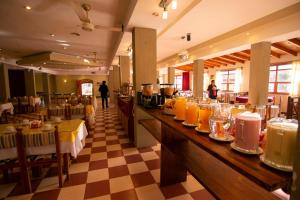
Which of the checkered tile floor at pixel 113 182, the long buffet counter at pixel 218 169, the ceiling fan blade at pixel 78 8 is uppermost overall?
the ceiling fan blade at pixel 78 8

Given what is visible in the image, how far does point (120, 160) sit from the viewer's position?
2734mm

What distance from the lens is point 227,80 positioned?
10055 millimetres

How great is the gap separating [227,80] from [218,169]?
10003mm

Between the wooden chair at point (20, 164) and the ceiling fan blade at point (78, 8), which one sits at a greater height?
the ceiling fan blade at point (78, 8)

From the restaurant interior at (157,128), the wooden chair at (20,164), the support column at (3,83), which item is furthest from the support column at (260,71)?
the support column at (3,83)

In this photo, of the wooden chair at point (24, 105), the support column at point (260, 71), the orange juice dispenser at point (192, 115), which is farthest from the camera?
the wooden chair at point (24, 105)

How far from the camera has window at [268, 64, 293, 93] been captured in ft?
22.2

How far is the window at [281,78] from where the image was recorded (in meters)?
6.78

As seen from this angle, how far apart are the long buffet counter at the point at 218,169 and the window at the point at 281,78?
742 cm

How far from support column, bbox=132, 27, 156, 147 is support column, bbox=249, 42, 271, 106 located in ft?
9.00

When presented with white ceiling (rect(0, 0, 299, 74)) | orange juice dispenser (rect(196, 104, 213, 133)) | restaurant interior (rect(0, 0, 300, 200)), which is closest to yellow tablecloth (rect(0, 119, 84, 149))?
restaurant interior (rect(0, 0, 300, 200))

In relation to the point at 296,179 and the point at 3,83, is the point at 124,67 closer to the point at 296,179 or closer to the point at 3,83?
the point at 296,179

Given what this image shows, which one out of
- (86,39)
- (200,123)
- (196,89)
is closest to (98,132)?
(86,39)
